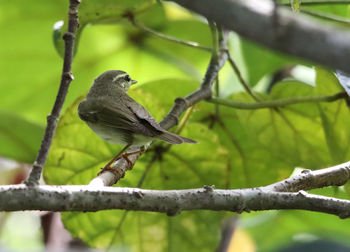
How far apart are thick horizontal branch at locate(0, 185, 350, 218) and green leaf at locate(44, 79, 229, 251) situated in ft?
1.89

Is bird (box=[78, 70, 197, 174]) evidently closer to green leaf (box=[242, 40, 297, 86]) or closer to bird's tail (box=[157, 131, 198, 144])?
bird's tail (box=[157, 131, 198, 144])

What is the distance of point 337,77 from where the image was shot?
53.9 inches

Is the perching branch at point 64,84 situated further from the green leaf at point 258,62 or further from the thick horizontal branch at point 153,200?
the green leaf at point 258,62

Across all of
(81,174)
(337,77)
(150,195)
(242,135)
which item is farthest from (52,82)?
(150,195)

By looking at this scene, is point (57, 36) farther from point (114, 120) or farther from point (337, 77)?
point (337, 77)

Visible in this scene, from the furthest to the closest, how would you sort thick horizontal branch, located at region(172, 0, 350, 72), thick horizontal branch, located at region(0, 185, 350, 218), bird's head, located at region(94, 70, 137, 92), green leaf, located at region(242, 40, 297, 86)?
green leaf, located at region(242, 40, 297, 86)
bird's head, located at region(94, 70, 137, 92)
thick horizontal branch, located at region(0, 185, 350, 218)
thick horizontal branch, located at region(172, 0, 350, 72)

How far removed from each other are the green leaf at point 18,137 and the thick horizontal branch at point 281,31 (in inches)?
55.5

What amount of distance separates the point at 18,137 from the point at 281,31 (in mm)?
1493

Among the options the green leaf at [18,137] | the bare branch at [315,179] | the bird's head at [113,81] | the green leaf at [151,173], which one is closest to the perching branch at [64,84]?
the bare branch at [315,179]

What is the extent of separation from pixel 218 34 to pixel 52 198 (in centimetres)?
85

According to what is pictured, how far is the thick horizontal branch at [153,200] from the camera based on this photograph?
798 mm

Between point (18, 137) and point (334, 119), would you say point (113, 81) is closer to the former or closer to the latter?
point (18, 137)

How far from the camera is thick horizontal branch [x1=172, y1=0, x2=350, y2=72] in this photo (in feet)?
1.30

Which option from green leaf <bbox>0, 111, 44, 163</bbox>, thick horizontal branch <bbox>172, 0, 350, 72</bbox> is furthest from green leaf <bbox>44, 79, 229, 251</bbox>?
thick horizontal branch <bbox>172, 0, 350, 72</bbox>
